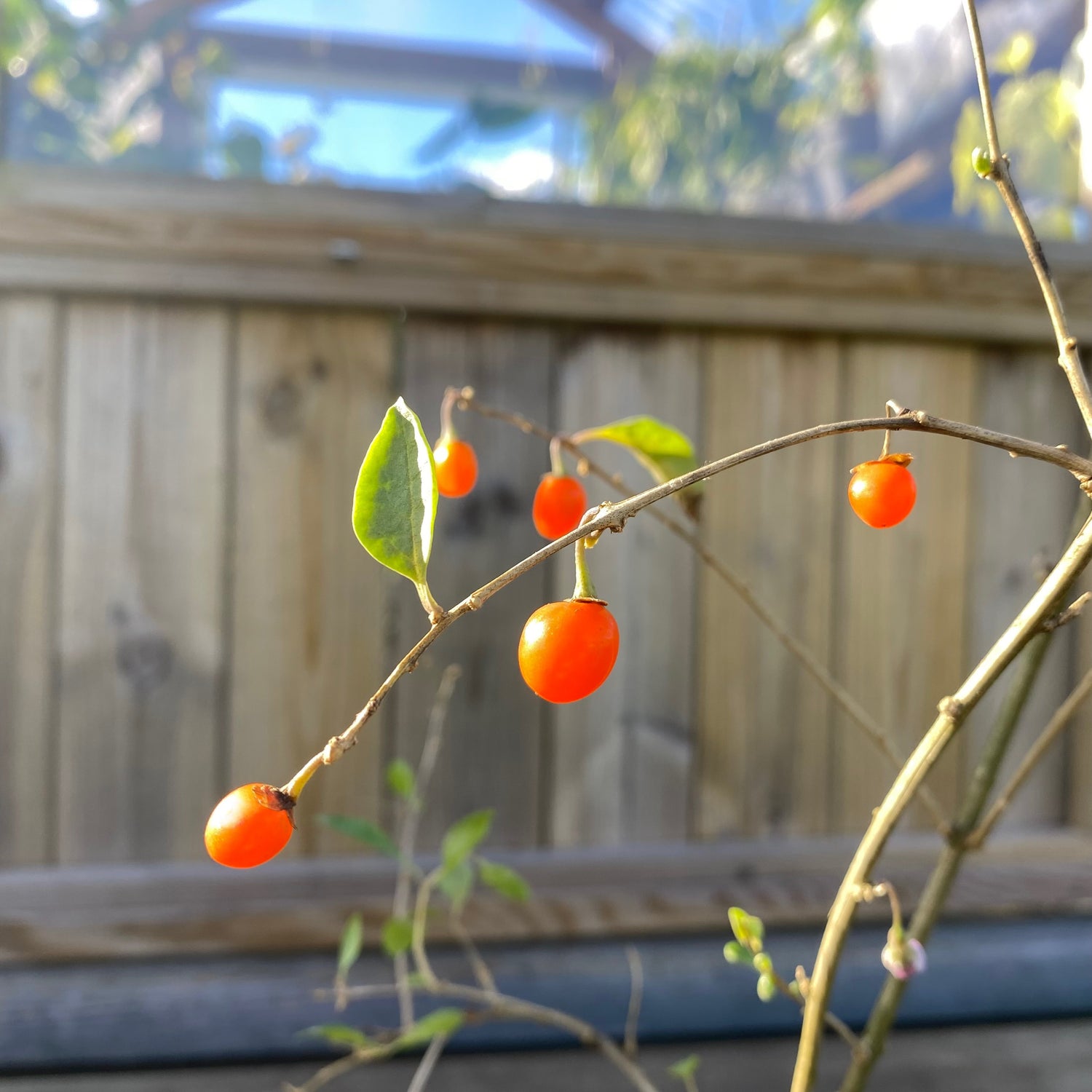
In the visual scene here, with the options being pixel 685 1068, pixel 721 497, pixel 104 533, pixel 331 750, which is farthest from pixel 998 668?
pixel 104 533

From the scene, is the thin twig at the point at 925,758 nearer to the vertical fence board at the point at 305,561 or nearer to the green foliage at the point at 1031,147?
the vertical fence board at the point at 305,561

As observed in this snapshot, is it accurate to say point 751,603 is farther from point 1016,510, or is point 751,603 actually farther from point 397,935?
point 1016,510

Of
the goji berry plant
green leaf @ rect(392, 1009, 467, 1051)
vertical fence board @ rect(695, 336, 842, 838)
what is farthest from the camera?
vertical fence board @ rect(695, 336, 842, 838)

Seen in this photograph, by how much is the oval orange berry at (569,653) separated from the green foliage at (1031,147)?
105cm

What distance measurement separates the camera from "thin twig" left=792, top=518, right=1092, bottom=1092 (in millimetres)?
256

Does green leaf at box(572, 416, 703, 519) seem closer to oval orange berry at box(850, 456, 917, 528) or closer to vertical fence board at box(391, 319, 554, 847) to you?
oval orange berry at box(850, 456, 917, 528)

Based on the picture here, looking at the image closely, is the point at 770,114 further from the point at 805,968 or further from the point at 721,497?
the point at 805,968

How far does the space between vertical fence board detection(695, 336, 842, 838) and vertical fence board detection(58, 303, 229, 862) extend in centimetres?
54

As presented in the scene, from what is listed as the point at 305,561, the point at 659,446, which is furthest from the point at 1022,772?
the point at 305,561

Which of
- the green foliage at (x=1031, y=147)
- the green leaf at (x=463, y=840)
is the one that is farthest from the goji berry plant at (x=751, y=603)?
the green foliage at (x=1031, y=147)

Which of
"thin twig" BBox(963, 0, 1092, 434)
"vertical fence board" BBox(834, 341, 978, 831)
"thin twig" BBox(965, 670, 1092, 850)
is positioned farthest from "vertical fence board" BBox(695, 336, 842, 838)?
"thin twig" BBox(963, 0, 1092, 434)

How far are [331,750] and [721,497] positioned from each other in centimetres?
86

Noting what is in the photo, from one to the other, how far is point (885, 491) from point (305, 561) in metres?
0.75

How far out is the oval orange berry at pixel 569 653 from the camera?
23 centimetres
